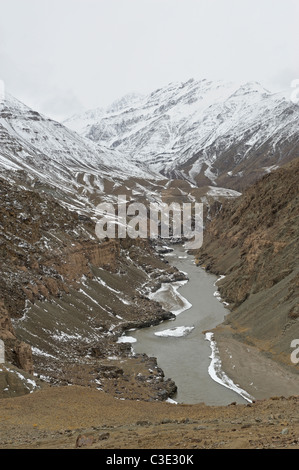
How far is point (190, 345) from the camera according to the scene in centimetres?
5416

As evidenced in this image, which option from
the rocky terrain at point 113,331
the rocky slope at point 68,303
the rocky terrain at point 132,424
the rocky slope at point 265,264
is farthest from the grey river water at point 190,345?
the rocky terrain at point 132,424

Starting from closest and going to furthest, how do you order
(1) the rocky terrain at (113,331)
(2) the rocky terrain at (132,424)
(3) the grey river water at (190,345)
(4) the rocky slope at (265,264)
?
(2) the rocky terrain at (132,424) → (1) the rocky terrain at (113,331) → (3) the grey river water at (190,345) → (4) the rocky slope at (265,264)

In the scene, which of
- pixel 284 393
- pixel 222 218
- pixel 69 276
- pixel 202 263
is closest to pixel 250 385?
pixel 284 393

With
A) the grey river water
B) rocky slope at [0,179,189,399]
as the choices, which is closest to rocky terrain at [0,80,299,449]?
rocky slope at [0,179,189,399]

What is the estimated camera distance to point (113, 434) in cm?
1702

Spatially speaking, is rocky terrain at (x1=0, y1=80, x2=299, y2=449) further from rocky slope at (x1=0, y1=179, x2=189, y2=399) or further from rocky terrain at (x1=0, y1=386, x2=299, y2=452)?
rocky slope at (x1=0, y1=179, x2=189, y2=399)

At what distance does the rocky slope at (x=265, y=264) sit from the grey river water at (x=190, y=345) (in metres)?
3.65

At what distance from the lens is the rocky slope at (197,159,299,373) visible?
5100cm

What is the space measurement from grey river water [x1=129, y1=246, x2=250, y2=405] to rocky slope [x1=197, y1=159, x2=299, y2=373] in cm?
365

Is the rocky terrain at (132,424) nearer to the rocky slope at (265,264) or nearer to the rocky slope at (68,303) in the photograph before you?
the rocky slope at (68,303)

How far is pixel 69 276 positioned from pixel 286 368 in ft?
106

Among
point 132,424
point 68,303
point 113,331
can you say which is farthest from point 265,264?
point 132,424

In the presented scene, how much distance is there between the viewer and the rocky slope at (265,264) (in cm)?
5100
